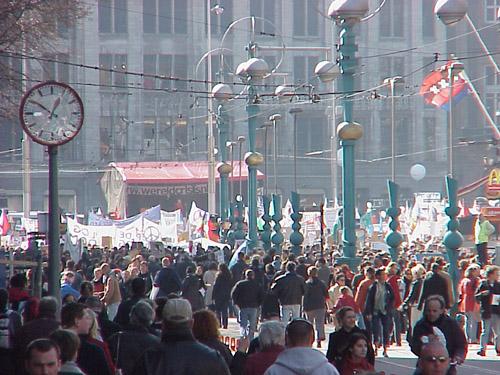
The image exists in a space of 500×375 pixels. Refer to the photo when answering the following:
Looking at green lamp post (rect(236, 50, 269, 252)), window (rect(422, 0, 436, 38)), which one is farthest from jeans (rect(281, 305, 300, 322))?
window (rect(422, 0, 436, 38))

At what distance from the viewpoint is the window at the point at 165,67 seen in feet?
277

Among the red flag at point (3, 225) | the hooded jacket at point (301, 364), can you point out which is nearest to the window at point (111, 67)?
the red flag at point (3, 225)

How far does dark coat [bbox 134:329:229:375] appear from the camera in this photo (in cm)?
967

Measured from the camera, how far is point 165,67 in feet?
278

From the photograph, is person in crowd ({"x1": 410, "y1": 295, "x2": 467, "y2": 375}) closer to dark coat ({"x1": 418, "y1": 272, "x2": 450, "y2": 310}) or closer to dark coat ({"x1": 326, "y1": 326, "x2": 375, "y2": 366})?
dark coat ({"x1": 326, "y1": 326, "x2": 375, "y2": 366})

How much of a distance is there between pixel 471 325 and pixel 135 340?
14030 millimetres

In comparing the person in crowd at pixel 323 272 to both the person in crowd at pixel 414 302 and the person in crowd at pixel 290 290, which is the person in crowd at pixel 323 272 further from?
the person in crowd at pixel 414 302

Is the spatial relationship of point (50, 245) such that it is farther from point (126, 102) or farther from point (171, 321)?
point (126, 102)

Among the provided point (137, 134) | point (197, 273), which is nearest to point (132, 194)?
point (137, 134)

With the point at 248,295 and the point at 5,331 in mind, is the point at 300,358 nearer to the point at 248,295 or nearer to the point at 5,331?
the point at 5,331

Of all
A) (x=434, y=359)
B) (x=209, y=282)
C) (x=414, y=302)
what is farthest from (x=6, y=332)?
(x=209, y=282)

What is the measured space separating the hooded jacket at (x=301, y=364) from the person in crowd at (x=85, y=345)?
1421mm

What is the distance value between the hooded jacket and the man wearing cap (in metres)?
0.35

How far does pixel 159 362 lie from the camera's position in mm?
9727
